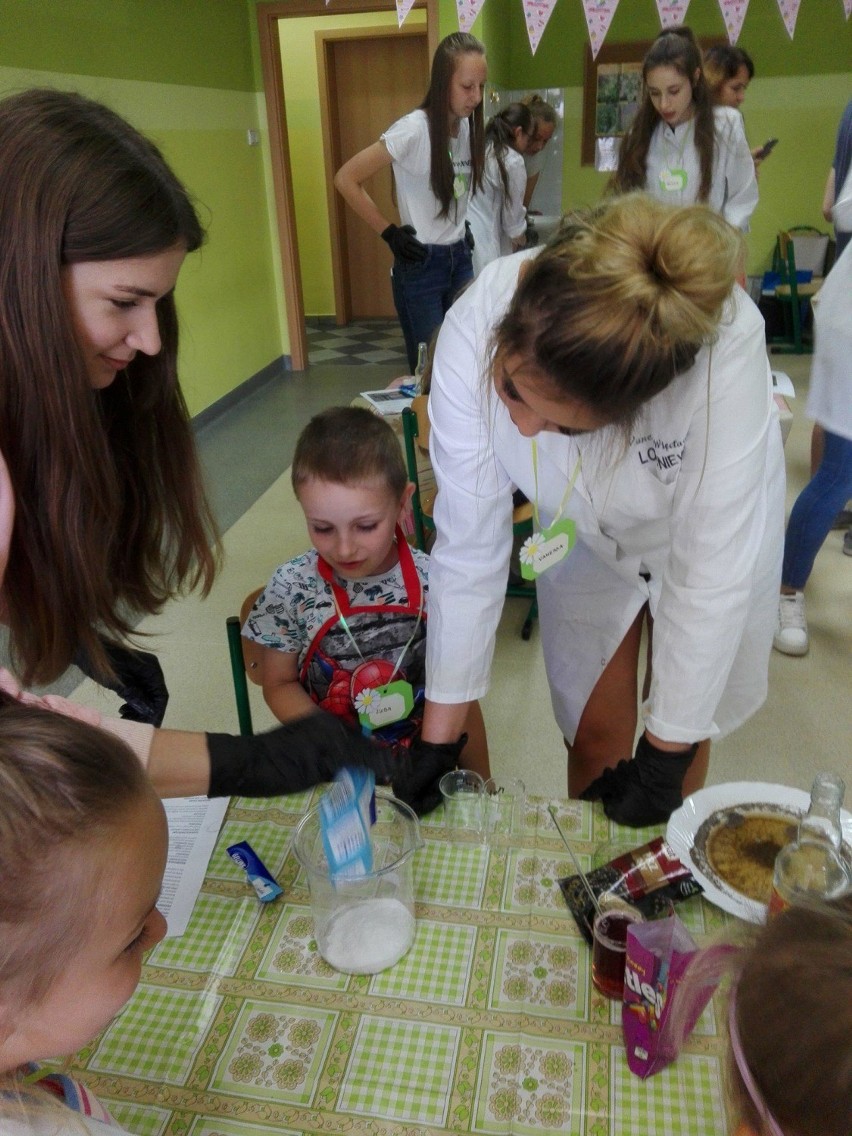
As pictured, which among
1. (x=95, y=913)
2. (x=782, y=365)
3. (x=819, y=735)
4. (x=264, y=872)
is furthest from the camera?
(x=782, y=365)

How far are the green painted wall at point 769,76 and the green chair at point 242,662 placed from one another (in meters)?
5.12

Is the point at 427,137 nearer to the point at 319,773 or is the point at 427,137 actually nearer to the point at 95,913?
the point at 319,773

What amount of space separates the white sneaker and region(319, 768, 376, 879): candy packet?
6.56 feet

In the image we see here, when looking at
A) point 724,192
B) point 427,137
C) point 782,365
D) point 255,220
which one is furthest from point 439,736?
point 782,365

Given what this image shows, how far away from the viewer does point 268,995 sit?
2.71 ft

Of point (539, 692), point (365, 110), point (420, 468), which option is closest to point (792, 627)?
point (539, 692)

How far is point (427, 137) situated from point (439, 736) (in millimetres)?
2824

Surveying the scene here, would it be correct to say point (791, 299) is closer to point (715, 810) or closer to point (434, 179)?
point (434, 179)

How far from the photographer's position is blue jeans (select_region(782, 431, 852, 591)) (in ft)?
7.59

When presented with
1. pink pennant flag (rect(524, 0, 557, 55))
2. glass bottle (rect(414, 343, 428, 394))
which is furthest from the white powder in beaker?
pink pennant flag (rect(524, 0, 557, 55))

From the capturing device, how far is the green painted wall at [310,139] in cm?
601

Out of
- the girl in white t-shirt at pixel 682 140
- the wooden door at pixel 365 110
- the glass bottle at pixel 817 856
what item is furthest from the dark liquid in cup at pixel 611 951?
the wooden door at pixel 365 110

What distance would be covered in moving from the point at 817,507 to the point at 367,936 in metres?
2.04

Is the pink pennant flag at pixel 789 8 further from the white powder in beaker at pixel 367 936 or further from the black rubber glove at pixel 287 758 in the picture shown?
the white powder in beaker at pixel 367 936
